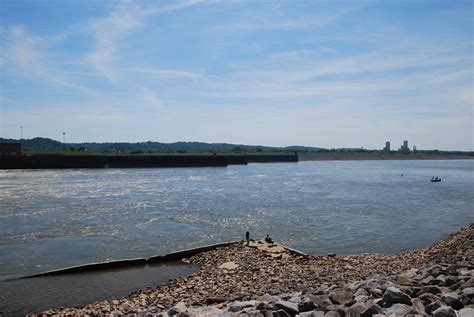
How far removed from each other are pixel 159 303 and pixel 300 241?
12078 mm

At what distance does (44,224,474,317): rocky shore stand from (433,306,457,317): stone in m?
0.01

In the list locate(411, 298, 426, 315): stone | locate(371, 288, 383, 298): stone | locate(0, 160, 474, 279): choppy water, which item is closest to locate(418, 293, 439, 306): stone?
locate(411, 298, 426, 315): stone

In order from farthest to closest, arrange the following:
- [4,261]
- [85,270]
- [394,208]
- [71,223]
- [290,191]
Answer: [290,191] < [394,208] < [71,223] < [4,261] < [85,270]

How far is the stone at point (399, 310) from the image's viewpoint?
6.80 metres

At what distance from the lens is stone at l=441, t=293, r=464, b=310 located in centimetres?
699

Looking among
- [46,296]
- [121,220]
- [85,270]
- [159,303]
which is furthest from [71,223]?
[159,303]

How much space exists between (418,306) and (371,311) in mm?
866

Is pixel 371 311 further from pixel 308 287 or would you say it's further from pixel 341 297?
pixel 308 287

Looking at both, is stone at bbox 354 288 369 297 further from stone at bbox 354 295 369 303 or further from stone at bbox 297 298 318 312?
stone at bbox 297 298 318 312

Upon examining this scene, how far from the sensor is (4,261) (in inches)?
709

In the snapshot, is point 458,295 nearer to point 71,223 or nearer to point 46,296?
point 46,296

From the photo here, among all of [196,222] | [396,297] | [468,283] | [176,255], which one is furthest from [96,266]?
[468,283]

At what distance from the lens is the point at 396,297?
738 centimetres

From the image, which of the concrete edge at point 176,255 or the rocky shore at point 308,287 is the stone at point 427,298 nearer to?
the rocky shore at point 308,287
